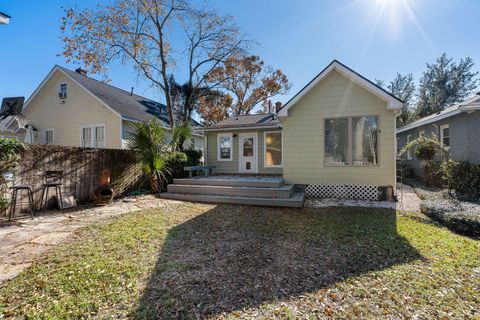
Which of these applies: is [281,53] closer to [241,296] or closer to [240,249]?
[240,249]

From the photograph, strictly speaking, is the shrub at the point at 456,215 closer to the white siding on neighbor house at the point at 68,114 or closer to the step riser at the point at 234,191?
the step riser at the point at 234,191

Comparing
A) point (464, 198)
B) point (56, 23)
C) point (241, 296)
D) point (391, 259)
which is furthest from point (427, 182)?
point (56, 23)

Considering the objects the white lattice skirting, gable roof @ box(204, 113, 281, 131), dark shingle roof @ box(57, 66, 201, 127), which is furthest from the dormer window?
the white lattice skirting

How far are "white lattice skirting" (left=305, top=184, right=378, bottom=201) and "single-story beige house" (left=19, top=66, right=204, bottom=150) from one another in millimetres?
9561

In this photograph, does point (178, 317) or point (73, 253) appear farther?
point (73, 253)

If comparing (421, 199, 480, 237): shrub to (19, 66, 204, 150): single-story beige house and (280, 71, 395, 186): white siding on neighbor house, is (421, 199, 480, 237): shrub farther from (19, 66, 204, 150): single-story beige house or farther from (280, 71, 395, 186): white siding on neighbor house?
(19, 66, 204, 150): single-story beige house

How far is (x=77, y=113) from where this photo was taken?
42.6 ft

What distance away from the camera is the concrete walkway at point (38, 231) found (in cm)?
334

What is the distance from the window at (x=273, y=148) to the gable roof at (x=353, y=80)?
3424 mm

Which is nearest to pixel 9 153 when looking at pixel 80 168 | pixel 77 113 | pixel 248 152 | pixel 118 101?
pixel 80 168

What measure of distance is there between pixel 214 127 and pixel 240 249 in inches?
382

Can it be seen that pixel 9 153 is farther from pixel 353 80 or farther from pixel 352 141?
pixel 353 80

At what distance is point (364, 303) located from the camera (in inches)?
98.8

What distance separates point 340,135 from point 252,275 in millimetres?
6860
